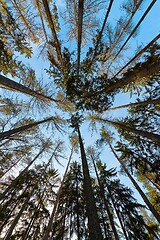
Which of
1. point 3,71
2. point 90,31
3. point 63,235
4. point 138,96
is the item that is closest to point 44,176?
point 63,235

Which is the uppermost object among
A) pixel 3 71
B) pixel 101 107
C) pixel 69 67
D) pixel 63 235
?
pixel 101 107

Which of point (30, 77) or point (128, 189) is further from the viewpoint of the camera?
point (128, 189)

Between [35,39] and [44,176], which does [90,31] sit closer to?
[35,39]

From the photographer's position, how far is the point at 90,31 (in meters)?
8.01

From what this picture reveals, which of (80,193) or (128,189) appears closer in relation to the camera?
(128,189)

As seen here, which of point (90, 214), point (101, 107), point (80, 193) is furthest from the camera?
point (80, 193)

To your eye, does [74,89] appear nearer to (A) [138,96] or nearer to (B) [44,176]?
(A) [138,96]

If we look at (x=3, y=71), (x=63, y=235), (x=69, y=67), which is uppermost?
(x=69, y=67)

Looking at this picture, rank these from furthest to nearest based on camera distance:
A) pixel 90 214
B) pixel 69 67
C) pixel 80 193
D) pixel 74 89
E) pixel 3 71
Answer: pixel 80 193
pixel 74 89
pixel 69 67
pixel 3 71
pixel 90 214

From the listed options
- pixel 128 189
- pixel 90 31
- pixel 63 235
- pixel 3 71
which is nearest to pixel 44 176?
pixel 63 235

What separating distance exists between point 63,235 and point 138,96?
9.29 meters

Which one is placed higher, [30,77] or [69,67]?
[30,77]

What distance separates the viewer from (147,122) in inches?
336

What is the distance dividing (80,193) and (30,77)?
9055mm
